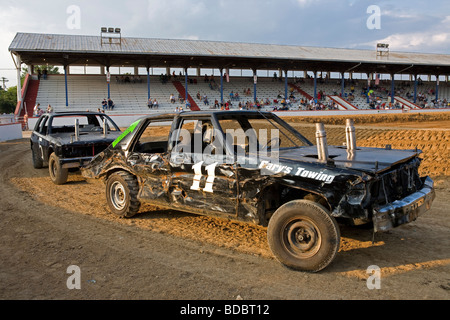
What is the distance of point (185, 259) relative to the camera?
3986 millimetres

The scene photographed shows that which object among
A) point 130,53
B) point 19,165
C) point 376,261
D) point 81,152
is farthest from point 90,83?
point 376,261

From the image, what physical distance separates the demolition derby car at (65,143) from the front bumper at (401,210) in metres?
5.80

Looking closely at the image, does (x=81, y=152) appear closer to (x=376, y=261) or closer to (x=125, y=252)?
(x=125, y=252)

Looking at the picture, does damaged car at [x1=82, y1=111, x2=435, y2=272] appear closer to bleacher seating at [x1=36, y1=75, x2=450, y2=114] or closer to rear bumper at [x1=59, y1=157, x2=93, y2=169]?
rear bumper at [x1=59, y1=157, x2=93, y2=169]

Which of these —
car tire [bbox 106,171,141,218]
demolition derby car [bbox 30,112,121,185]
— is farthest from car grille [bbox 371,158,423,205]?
demolition derby car [bbox 30,112,121,185]

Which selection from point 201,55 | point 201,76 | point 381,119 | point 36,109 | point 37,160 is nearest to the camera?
point 37,160

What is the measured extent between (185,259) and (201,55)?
3247 centimetres

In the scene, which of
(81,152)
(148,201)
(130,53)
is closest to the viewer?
(148,201)

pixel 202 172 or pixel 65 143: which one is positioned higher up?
pixel 65 143

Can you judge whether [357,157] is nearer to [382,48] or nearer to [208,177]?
[208,177]

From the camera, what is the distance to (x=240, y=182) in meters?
4.05

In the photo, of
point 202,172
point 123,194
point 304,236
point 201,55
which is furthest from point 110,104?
point 304,236

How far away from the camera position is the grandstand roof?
1256 inches
